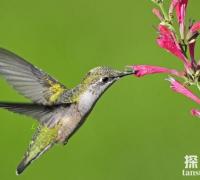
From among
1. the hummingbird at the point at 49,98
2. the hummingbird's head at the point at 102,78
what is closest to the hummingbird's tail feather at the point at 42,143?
the hummingbird at the point at 49,98

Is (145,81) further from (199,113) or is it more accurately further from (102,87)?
(199,113)

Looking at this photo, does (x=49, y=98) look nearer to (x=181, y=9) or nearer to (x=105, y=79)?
(x=105, y=79)

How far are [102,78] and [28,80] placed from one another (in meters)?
0.38

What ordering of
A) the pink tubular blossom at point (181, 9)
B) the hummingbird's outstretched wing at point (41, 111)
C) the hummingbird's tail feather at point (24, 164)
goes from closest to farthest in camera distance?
the pink tubular blossom at point (181, 9)
the hummingbird's outstretched wing at point (41, 111)
the hummingbird's tail feather at point (24, 164)

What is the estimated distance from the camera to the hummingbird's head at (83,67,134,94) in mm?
2662

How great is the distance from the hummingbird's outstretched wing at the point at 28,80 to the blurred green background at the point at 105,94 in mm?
1742

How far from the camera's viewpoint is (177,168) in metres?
4.59

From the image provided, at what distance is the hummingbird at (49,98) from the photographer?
107 inches

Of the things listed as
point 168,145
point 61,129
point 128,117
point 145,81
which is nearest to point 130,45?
point 145,81

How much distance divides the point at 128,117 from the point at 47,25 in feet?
4.10

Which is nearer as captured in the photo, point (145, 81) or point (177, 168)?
point (177, 168)

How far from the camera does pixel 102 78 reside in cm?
271

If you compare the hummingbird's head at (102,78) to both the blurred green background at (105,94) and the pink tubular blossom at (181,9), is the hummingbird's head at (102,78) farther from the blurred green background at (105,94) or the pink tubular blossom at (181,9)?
the blurred green background at (105,94)

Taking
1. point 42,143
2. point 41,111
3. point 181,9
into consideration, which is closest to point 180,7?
point 181,9
